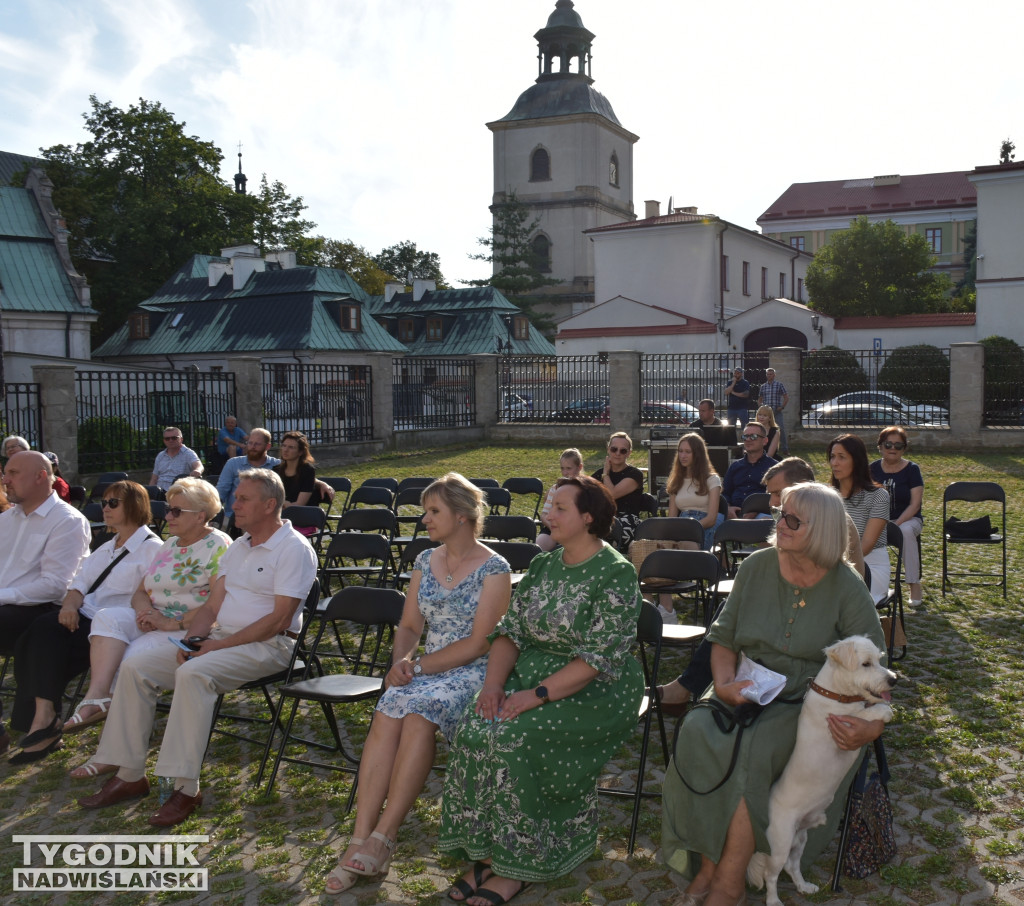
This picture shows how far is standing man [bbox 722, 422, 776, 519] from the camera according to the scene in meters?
8.98

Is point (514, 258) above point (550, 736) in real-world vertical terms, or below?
above

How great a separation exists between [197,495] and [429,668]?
1863 millimetres

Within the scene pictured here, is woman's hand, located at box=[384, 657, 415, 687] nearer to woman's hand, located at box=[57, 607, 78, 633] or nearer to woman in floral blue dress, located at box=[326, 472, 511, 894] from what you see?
woman in floral blue dress, located at box=[326, 472, 511, 894]

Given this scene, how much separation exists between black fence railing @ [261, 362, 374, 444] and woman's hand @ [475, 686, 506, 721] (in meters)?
16.6

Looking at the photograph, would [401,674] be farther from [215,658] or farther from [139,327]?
[139,327]

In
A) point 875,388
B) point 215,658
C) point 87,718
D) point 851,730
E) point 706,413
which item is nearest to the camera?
point 851,730

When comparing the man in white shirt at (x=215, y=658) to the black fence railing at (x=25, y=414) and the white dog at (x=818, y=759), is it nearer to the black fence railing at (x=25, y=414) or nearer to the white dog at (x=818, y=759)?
the white dog at (x=818, y=759)

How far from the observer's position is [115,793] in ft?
15.6

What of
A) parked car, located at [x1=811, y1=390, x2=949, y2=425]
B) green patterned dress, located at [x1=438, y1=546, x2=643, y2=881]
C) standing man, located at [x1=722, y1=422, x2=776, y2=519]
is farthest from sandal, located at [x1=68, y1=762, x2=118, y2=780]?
parked car, located at [x1=811, y1=390, x2=949, y2=425]

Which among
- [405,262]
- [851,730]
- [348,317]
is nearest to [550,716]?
[851,730]

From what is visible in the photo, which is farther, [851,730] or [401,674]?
[401,674]

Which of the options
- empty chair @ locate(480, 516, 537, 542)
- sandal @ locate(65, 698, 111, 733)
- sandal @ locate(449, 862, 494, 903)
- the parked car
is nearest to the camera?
sandal @ locate(449, 862, 494, 903)

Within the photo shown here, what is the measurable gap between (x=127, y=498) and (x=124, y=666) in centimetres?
120

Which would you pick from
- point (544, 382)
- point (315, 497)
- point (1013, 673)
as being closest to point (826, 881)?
point (1013, 673)
